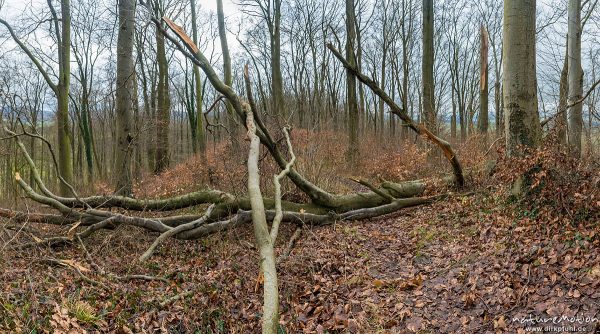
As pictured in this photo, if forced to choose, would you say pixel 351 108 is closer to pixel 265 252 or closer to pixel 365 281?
pixel 365 281

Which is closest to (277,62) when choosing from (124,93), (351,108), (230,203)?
(351,108)

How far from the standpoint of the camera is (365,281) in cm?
473

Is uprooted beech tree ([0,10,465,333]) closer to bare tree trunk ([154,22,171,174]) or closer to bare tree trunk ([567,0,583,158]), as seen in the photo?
bare tree trunk ([567,0,583,158])

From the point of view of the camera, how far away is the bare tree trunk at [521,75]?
530cm

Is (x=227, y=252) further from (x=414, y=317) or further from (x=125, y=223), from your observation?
(x=414, y=317)

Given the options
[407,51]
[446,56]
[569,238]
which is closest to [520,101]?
[569,238]

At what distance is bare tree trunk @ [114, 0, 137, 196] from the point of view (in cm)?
872

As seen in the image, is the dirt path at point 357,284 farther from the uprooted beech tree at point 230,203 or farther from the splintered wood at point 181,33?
the splintered wood at point 181,33

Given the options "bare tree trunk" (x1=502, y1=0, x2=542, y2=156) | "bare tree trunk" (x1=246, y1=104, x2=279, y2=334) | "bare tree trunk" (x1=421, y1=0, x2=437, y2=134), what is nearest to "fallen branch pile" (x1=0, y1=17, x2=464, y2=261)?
"bare tree trunk" (x1=246, y1=104, x2=279, y2=334)

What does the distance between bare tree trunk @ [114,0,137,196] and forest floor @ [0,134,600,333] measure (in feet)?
9.75

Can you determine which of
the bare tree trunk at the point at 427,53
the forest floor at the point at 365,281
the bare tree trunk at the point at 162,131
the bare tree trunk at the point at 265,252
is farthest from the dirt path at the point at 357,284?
the bare tree trunk at the point at 162,131

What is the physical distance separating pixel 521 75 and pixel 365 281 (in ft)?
11.7

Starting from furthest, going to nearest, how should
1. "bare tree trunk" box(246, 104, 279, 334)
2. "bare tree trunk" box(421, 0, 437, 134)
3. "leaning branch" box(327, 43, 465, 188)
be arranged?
1. "bare tree trunk" box(421, 0, 437, 134)
2. "leaning branch" box(327, 43, 465, 188)
3. "bare tree trunk" box(246, 104, 279, 334)

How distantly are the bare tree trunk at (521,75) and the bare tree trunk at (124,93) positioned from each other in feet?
25.1
